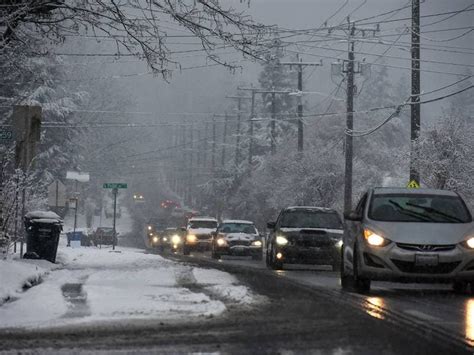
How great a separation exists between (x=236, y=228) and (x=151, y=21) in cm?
2247

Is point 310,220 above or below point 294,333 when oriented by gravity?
above

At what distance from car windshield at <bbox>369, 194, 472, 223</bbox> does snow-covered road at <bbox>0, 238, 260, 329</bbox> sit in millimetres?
2637

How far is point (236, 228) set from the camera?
35.5m

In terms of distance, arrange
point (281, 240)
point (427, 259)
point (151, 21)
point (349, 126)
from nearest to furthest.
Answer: point (151, 21) → point (427, 259) → point (281, 240) → point (349, 126)

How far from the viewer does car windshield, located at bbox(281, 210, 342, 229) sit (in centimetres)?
2516

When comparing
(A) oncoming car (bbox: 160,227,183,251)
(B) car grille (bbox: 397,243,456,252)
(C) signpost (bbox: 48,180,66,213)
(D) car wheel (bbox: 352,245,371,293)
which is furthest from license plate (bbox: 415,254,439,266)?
(A) oncoming car (bbox: 160,227,183,251)

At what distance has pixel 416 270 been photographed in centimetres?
1468

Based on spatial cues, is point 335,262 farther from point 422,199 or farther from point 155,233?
point 155,233

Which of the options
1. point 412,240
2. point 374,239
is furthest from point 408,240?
point 374,239

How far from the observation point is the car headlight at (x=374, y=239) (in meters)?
15.0

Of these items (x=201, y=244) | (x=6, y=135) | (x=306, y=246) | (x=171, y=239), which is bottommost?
(x=171, y=239)

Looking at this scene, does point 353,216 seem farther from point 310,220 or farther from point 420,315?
point 310,220

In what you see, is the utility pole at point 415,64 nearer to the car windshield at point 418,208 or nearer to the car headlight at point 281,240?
the car headlight at point 281,240

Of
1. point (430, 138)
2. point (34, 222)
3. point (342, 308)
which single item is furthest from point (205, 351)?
point (430, 138)
